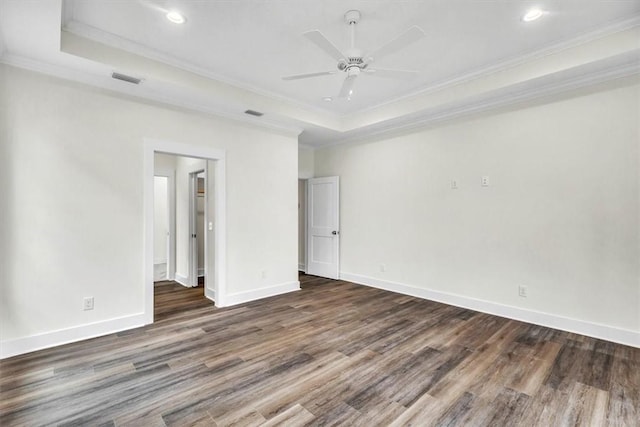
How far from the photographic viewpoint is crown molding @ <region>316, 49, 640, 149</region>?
303 centimetres

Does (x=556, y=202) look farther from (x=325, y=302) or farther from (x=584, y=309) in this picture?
(x=325, y=302)

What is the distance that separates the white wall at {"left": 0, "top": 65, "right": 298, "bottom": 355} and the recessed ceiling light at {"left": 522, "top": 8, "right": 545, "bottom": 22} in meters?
3.64

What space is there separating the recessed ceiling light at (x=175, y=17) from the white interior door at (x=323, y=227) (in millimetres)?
3722

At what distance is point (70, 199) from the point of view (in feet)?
10.2

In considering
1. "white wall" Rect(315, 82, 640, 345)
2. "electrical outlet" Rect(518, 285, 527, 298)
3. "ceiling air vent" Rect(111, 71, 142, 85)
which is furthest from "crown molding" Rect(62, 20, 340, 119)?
"electrical outlet" Rect(518, 285, 527, 298)

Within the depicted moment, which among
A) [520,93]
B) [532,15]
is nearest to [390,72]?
[532,15]

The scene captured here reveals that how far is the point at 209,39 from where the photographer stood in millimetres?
2998

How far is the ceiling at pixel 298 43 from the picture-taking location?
2514mm

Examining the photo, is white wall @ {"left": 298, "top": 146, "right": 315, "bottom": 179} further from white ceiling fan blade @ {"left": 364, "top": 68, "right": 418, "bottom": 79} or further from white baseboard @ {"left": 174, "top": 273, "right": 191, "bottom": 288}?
white ceiling fan blade @ {"left": 364, "top": 68, "right": 418, "bottom": 79}

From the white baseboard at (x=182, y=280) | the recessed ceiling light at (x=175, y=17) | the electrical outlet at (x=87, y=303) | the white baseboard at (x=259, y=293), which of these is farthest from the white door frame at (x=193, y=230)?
the recessed ceiling light at (x=175, y=17)

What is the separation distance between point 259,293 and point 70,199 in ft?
8.63

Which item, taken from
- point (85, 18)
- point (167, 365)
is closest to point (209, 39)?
point (85, 18)

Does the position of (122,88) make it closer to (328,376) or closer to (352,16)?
(352,16)

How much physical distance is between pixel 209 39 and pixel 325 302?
3.58 meters
